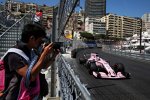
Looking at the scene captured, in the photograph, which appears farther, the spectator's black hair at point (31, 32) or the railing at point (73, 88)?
the spectator's black hair at point (31, 32)

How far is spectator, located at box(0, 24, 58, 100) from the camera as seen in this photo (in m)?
3.34

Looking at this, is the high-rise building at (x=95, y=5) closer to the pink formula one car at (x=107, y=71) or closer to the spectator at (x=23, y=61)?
the pink formula one car at (x=107, y=71)

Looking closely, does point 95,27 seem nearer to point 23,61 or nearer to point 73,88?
point 73,88

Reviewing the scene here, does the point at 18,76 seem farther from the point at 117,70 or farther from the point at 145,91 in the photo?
the point at 117,70

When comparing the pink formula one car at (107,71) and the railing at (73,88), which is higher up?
the railing at (73,88)

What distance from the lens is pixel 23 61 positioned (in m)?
3.43

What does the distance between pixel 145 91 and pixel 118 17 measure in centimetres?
12291

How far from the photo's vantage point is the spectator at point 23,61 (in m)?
3.34

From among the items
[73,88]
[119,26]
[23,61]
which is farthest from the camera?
[119,26]

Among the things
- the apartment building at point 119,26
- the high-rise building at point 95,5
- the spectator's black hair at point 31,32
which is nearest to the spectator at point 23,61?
the spectator's black hair at point 31,32

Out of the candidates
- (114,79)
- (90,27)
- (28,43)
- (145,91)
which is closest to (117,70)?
(114,79)

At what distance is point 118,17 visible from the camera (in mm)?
133375

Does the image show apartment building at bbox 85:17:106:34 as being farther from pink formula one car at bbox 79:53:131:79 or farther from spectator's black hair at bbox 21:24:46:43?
spectator's black hair at bbox 21:24:46:43

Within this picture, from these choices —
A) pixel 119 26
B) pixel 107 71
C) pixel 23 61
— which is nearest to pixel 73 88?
pixel 23 61
